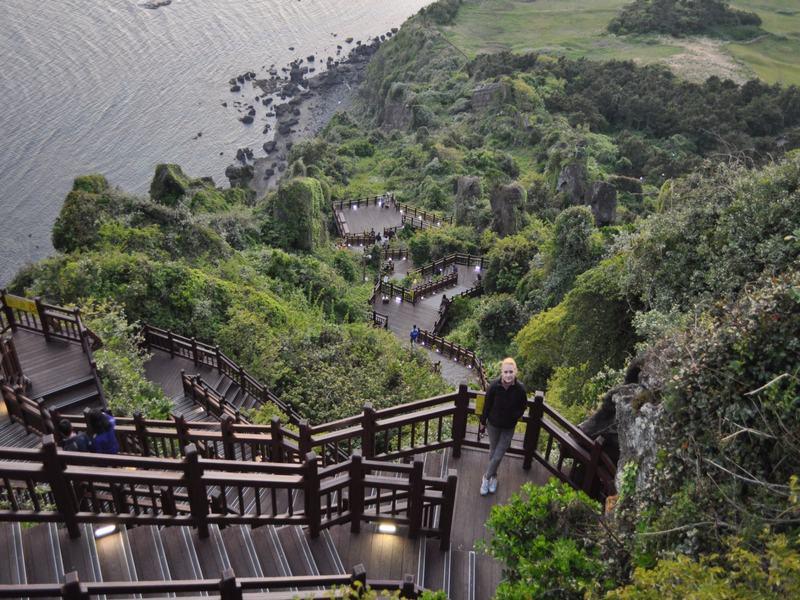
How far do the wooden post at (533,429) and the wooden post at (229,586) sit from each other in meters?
4.85

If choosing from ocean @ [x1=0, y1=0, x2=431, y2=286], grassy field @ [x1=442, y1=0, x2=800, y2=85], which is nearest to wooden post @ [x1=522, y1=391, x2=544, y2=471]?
ocean @ [x1=0, y1=0, x2=431, y2=286]

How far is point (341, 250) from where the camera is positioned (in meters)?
36.7

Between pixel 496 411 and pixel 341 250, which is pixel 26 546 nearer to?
pixel 496 411

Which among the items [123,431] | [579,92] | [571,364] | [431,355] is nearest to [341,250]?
[431,355]

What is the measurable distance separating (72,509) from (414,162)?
179 feet

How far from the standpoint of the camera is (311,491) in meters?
7.76

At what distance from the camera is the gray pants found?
8625 mm

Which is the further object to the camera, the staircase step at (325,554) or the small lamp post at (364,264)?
the small lamp post at (364,264)

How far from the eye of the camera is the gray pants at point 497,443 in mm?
8625

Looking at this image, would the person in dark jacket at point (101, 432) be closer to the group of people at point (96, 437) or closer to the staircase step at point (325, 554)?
the group of people at point (96, 437)

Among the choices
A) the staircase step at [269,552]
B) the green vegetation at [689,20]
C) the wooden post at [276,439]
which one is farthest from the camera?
the green vegetation at [689,20]

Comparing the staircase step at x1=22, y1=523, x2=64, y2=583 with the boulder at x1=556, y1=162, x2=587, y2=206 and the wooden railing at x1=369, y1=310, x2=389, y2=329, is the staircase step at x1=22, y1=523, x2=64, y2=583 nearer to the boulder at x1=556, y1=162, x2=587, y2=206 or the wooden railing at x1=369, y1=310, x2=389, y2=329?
the wooden railing at x1=369, y1=310, x2=389, y2=329

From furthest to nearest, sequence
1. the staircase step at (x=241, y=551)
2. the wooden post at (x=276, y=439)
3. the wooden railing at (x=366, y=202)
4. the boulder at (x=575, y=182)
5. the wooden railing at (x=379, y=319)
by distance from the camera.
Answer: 1. the boulder at (x=575, y=182)
2. the wooden railing at (x=366, y=202)
3. the wooden railing at (x=379, y=319)
4. the wooden post at (x=276, y=439)
5. the staircase step at (x=241, y=551)

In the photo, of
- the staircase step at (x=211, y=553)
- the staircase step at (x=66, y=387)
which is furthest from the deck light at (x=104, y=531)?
the staircase step at (x=66, y=387)
